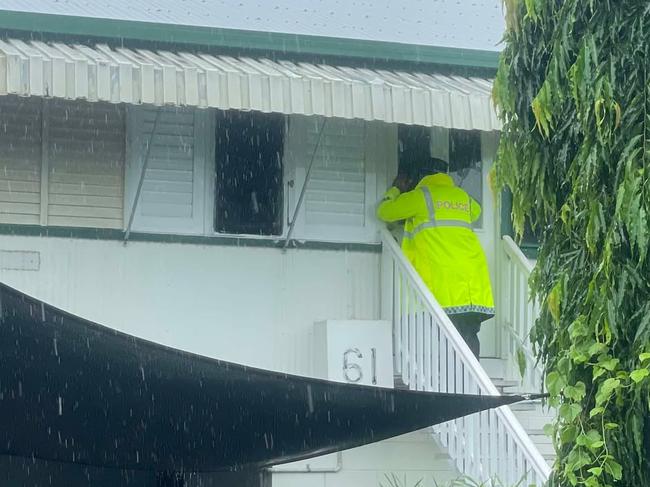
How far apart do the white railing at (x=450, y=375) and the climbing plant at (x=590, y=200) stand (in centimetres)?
194

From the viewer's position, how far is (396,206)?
10.8 m

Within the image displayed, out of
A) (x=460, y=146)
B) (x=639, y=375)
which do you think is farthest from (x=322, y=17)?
(x=639, y=375)

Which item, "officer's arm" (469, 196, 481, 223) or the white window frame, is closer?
the white window frame

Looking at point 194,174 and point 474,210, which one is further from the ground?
point 194,174

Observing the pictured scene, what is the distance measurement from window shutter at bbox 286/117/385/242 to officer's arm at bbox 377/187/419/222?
19 cm

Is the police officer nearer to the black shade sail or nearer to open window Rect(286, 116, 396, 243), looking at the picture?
open window Rect(286, 116, 396, 243)

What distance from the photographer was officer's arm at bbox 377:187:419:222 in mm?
10680

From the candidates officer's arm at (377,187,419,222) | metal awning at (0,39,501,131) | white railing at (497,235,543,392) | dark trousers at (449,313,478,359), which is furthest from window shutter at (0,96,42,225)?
white railing at (497,235,543,392)

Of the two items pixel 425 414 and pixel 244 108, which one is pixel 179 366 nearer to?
pixel 425 414

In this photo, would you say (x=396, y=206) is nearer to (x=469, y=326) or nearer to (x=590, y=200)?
(x=469, y=326)

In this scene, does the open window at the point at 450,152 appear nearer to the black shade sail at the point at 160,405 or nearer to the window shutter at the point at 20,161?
the window shutter at the point at 20,161

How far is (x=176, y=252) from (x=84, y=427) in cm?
307

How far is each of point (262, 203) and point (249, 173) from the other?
251 mm

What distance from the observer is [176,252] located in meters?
10.5
